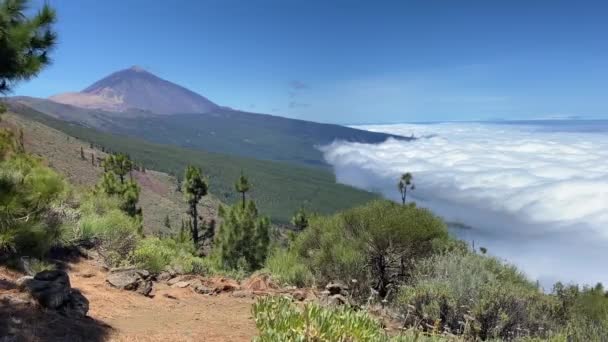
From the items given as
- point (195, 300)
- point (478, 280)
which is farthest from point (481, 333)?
point (195, 300)

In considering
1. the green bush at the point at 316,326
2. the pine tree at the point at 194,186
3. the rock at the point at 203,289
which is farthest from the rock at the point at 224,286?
the pine tree at the point at 194,186

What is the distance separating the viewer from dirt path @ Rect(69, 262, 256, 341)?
657 centimetres

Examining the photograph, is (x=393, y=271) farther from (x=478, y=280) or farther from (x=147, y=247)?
(x=147, y=247)

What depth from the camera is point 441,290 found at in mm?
7656

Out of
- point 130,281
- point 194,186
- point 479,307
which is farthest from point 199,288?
point 194,186

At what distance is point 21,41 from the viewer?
17.0 feet

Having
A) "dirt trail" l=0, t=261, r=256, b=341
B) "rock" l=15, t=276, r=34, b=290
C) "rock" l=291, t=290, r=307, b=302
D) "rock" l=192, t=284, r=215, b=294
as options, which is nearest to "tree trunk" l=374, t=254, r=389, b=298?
"rock" l=291, t=290, r=307, b=302

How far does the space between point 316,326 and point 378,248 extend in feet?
22.2

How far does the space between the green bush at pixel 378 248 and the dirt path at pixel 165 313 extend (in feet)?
8.72

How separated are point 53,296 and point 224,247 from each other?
95.6ft

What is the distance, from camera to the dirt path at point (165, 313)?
6574 millimetres

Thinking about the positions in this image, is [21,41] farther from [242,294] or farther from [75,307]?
[242,294]

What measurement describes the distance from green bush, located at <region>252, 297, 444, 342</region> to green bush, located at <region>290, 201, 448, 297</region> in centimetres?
559

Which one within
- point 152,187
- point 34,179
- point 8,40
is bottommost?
point 152,187
